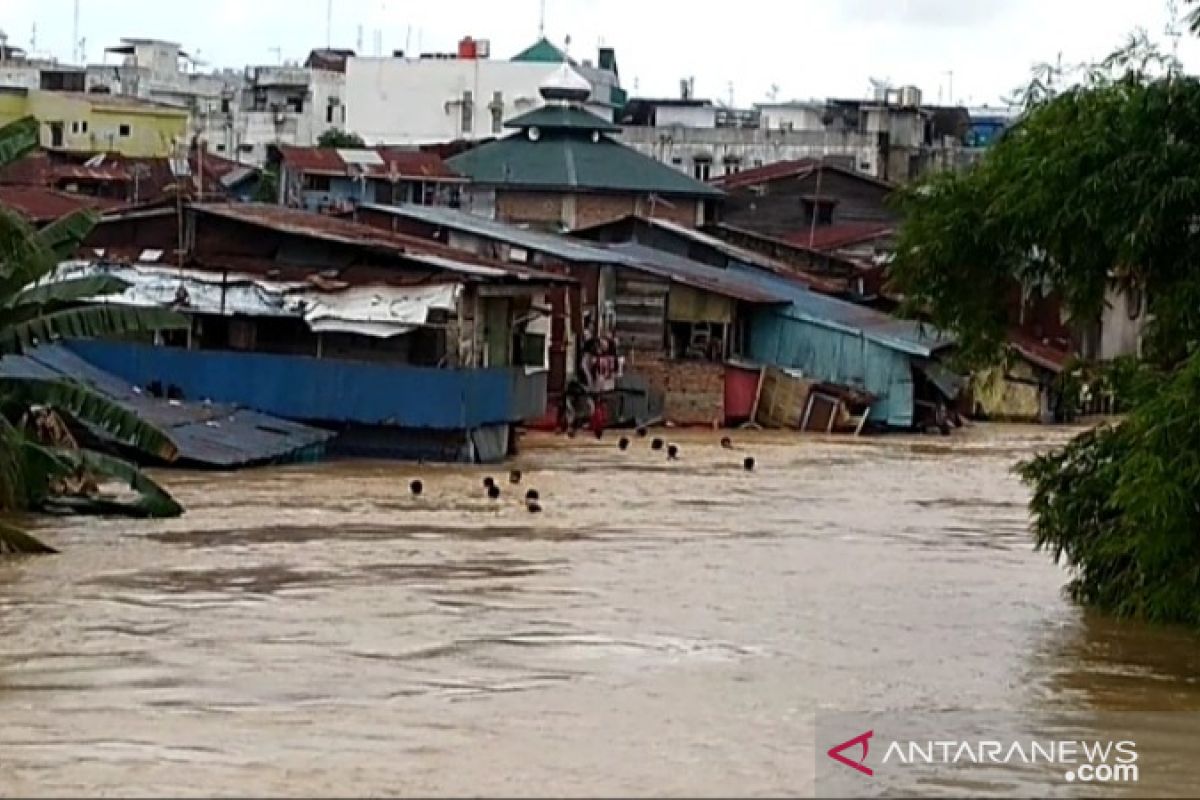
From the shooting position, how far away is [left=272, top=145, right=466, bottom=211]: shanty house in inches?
2095

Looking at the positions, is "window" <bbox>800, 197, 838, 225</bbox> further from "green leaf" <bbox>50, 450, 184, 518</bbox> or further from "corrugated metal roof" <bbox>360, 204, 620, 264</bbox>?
"green leaf" <bbox>50, 450, 184, 518</bbox>

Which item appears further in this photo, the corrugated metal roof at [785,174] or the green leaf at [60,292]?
the corrugated metal roof at [785,174]

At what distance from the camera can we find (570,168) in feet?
178

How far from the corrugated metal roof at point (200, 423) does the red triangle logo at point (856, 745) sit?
15.8 meters

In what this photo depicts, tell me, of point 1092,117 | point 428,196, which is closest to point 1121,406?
point 1092,117

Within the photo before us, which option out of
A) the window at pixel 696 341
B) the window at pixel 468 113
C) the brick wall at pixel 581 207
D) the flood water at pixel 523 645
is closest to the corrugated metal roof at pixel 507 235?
the window at pixel 696 341

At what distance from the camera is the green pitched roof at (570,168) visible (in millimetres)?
53719

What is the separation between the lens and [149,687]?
12961 millimetres

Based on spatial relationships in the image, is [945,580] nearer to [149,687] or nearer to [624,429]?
[149,687]

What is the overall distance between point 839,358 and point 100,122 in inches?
1280

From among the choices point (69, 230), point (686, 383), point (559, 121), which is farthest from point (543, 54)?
point (69, 230)

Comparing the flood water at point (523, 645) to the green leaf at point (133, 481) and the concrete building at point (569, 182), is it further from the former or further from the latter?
the concrete building at point (569, 182)

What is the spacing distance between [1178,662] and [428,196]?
4136cm

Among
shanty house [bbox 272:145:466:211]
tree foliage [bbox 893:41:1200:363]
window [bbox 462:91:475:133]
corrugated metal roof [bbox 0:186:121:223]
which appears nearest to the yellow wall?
window [bbox 462:91:475:133]
